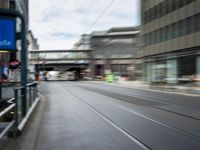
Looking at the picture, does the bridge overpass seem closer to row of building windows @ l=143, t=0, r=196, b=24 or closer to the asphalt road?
row of building windows @ l=143, t=0, r=196, b=24

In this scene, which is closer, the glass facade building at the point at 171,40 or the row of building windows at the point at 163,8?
the glass facade building at the point at 171,40

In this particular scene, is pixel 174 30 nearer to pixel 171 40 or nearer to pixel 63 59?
pixel 171 40

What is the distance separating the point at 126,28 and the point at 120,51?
2218cm

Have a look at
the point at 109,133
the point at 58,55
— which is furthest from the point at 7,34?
the point at 58,55

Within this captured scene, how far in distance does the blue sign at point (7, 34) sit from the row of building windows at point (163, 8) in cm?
3326

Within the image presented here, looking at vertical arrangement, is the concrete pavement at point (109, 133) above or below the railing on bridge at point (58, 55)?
below

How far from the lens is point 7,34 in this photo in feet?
38.5

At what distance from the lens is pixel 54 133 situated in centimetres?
1005

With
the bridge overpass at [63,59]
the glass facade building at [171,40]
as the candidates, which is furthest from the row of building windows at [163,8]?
the bridge overpass at [63,59]

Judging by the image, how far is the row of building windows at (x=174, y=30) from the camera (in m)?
41.7

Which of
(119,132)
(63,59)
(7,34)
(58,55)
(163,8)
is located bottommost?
(119,132)

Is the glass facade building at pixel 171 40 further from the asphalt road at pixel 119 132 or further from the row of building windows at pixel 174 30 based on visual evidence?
the asphalt road at pixel 119 132

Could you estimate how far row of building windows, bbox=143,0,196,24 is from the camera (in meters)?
A: 45.2

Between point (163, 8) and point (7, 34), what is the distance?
132 feet
